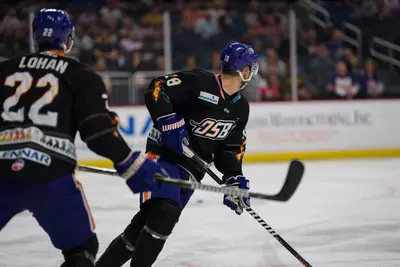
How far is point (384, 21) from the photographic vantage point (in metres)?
10.1

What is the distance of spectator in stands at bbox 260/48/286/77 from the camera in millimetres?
8789

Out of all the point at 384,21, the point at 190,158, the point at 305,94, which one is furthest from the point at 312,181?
the point at 384,21

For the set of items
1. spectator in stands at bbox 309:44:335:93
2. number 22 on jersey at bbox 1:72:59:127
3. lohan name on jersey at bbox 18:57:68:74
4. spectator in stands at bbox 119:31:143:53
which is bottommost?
spectator in stands at bbox 309:44:335:93

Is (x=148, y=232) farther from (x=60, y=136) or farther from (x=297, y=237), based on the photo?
(x=297, y=237)

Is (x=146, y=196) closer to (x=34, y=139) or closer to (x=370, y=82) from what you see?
(x=34, y=139)

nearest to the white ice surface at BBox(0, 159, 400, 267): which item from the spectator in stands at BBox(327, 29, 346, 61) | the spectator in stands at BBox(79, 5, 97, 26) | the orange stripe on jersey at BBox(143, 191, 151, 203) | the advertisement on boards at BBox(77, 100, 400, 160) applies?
the orange stripe on jersey at BBox(143, 191, 151, 203)

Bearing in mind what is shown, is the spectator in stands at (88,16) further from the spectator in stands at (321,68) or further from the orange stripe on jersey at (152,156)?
the orange stripe on jersey at (152,156)

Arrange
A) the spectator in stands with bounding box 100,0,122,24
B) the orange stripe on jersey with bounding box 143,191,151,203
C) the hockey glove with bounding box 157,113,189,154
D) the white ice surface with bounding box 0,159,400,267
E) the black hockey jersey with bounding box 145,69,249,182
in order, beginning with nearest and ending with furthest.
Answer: the orange stripe on jersey with bounding box 143,191,151,203 < the hockey glove with bounding box 157,113,189,154 < the black hockey jersey with bounding box 145,69,249,182 < the white ice surface with bounding box 0,159,400,267 < the spectator in stands with bounding box 100,0,122,24

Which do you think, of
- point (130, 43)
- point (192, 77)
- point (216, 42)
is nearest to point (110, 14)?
point (130, 43)

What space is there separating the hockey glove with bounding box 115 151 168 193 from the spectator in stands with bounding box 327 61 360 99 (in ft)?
22.8

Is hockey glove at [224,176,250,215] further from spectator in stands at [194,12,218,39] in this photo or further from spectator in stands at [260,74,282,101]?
spectator in stands at [194,12,218,39]

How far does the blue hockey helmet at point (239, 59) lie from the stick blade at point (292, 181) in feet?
2.28

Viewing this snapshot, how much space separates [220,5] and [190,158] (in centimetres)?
683

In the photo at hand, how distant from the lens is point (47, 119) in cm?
203
